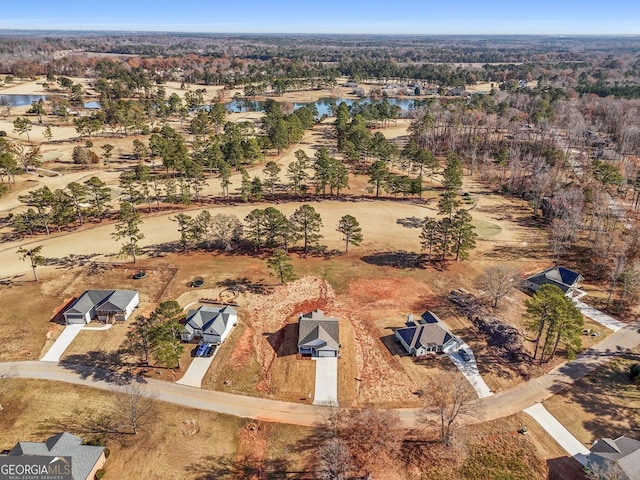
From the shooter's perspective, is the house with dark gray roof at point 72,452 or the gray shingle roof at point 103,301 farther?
the gray shingle roof at point 103,301

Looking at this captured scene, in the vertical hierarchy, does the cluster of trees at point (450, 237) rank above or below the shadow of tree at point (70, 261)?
above

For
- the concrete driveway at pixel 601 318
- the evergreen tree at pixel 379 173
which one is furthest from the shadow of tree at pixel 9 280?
the concrete driveway at pixel 601 318

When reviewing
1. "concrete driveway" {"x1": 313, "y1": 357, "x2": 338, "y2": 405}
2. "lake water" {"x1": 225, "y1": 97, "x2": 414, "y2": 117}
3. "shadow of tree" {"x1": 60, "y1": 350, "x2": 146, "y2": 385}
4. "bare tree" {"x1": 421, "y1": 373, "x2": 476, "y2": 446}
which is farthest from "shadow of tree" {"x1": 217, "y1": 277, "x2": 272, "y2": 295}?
"lake water" {"x1": 225, "y1": 97, "x2": 414, "y2": 117}

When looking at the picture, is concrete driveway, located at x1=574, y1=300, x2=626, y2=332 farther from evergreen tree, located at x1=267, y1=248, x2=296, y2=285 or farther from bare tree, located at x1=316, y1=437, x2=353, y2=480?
evergreen tree, located at x1=267, y1=248, x2=296, y2=285

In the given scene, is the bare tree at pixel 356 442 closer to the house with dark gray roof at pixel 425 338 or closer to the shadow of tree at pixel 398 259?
the house with dark gray roof at pixel 425 338

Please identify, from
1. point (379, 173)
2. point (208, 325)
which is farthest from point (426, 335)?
point (379, 173)

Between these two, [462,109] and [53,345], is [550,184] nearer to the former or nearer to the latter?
[462,109]

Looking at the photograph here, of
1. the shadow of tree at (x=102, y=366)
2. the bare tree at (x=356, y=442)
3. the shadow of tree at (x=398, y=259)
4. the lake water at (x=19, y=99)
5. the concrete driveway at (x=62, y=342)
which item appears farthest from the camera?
the lake water at (x=19, y=99)

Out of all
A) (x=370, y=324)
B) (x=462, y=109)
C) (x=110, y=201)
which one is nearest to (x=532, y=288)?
(x=370, y=324)

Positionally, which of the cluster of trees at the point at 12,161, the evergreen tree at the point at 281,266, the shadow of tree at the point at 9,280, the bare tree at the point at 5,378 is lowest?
the bare tree at the point at 5,378
